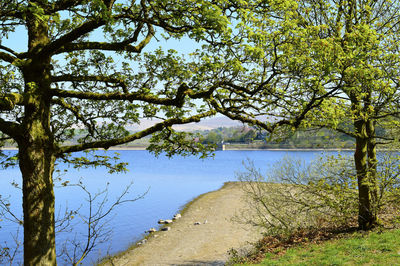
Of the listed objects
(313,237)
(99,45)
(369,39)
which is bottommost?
(313,237)

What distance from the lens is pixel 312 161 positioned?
1592 cm

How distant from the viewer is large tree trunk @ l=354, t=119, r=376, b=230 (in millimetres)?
14461

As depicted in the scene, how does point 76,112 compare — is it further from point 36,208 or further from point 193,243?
point 193,243

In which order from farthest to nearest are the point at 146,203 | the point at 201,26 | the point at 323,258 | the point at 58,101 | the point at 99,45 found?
the point at 146,203 < the point at 323,258 < the point at 58,101 < the point at 99,45 < the point at 201,26

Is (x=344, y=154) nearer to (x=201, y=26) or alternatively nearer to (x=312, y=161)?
(x=312, y=161)

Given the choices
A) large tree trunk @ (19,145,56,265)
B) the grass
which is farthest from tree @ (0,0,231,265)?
the grass

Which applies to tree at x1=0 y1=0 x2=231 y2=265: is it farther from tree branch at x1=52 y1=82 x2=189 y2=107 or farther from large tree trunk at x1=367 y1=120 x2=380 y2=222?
large tree trunk at x1=367 y1=120 x2=380 y2=222

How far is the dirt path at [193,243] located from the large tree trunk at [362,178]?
5.36 meters

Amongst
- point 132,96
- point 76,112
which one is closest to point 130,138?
point 132,96

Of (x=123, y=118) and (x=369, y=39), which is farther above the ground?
(x=369, y=39)

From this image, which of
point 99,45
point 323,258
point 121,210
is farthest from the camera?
point 121,210

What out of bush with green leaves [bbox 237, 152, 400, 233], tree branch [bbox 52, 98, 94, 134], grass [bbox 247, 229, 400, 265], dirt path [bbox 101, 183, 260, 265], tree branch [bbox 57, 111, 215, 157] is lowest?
dirt path [bbox 101, 183, 260, 265]

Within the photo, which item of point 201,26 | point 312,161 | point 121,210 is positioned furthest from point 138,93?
point 121,210

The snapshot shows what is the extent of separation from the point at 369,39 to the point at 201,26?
24.3ft
